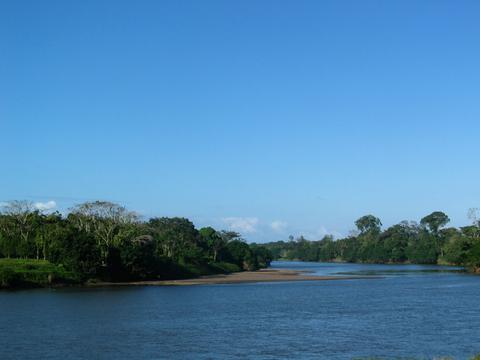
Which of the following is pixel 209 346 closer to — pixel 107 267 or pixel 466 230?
pixel 107 267

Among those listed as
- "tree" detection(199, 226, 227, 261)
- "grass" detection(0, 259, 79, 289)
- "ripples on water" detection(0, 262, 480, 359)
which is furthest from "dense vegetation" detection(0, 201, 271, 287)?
"tree" detection(199, 226, 227, 261)

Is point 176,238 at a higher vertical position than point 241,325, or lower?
higher

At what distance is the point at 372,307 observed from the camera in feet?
220

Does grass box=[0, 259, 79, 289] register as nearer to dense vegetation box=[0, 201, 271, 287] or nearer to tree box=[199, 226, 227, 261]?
dense vegetation box=[0, 201, 271, 287]

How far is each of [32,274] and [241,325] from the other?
2230 inches

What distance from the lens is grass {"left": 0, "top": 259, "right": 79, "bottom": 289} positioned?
96.2 metres

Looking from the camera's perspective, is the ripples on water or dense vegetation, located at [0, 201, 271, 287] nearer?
the ripples on water

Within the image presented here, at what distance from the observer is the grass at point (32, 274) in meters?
96.2

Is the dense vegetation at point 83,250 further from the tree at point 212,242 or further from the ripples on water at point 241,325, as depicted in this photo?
the tree at point 212,242

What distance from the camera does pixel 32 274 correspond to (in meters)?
100

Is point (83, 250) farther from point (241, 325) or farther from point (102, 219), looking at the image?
point (241, 325)

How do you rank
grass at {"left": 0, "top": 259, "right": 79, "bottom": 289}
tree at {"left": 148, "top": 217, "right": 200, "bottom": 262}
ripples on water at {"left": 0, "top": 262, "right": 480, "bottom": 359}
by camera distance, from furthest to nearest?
tree at {"left": 148, "top": 217, "right": 200, "bottom": 262} → grass at {"left": 0, "top": 259, "right": 79, "bottom": 289} → ripples on water at {"left": 0, "top": 262, "right": 480, "bottom": 359}

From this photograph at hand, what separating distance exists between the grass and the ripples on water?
525 inches

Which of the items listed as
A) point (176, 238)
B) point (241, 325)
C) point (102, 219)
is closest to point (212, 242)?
point (176, 238)
